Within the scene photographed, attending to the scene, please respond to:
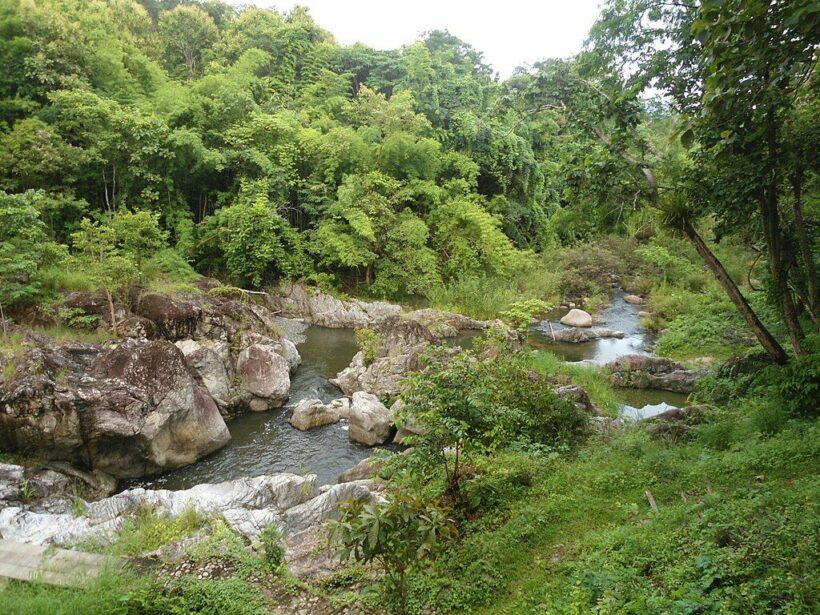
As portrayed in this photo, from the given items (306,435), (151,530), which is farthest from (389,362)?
(151,530)

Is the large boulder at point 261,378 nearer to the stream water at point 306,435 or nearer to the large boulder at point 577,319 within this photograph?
the stream water at point 306,435

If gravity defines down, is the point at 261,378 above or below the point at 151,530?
above

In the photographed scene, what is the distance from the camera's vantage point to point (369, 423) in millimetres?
10406

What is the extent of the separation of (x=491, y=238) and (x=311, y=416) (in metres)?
15.0

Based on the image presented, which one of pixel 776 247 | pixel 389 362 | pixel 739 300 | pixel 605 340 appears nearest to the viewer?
pixel 776 247

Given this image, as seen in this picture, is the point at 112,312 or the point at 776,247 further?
the point at 112,312

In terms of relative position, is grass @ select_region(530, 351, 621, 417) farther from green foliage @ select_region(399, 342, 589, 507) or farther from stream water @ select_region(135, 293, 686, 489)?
green foliage @ select_region(399, 342, 589, 507)

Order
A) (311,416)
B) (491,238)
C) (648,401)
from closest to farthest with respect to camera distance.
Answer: (311,416) < (648,401) < (491,238)

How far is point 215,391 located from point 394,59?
25.6 meters

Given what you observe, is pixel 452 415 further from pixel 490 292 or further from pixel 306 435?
pixel 490 292

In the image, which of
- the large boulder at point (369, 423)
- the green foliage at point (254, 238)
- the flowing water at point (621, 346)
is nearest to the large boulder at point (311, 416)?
the large boulder at point (369, 423)

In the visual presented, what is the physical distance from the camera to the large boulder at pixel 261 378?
12.3 meters

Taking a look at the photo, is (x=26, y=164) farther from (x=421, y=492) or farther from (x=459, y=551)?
(x=459, y=551)

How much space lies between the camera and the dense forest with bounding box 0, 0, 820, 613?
3.92m
